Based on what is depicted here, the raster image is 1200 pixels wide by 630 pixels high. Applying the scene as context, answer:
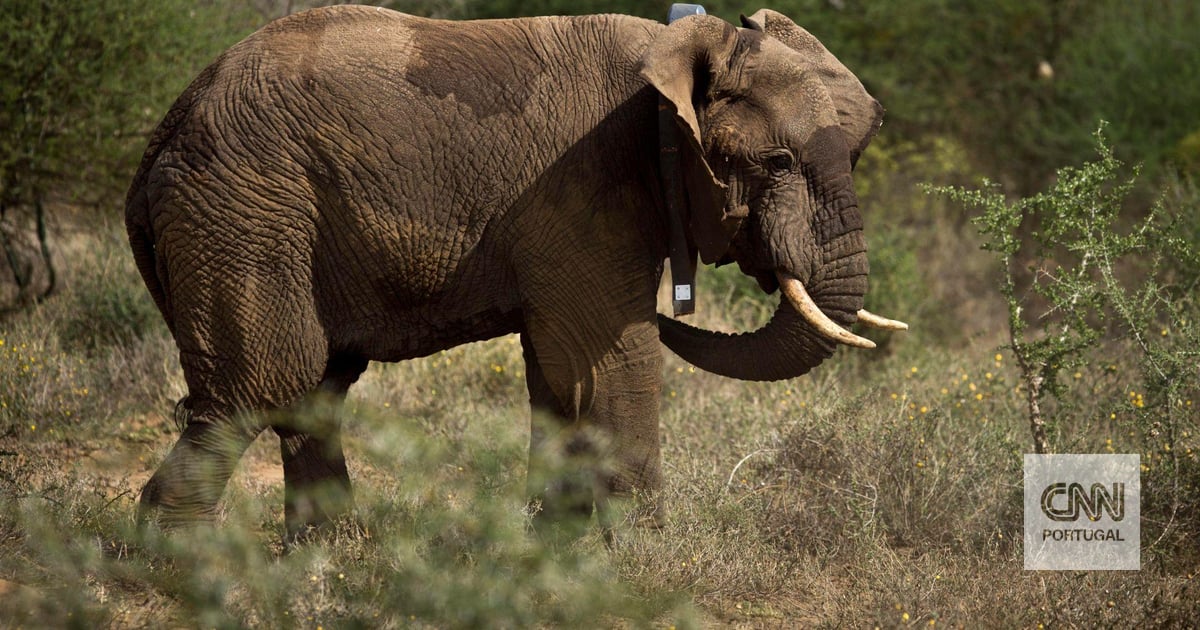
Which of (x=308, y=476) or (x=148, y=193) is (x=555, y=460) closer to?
(x=308, y=476)

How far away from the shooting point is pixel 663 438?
7.48 m

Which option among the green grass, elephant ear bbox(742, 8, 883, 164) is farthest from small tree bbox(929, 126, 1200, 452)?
elephant ear bbox(742, 8, 883, 164)

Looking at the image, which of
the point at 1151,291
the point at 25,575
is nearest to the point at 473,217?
the point at 25,575

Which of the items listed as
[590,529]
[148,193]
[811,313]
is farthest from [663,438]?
[148,193]

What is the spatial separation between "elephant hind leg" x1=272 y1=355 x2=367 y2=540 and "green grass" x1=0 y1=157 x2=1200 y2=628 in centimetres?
14

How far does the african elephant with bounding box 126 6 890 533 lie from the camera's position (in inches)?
205

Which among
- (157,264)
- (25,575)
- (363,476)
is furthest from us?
(363,476)

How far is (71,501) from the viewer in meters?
5.86

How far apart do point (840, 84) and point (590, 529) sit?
204 centimetres

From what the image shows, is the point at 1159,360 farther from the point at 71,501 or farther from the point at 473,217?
the point at 71,501

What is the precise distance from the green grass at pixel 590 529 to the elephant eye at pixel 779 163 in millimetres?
1425

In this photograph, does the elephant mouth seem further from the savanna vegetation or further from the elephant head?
the savanna vegetation

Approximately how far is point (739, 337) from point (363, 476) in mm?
2380

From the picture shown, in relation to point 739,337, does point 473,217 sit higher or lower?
higher
